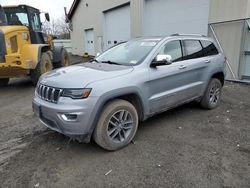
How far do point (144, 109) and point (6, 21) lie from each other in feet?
24.0

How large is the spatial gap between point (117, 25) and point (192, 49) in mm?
11622

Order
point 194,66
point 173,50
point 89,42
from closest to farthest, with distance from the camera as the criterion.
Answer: point 173,50 → point 194,66 → point 89,42

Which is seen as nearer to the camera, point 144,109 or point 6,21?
point 144,109

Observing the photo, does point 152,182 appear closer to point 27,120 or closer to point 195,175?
point 195,175

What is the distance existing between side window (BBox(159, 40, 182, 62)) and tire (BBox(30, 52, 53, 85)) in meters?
5.49

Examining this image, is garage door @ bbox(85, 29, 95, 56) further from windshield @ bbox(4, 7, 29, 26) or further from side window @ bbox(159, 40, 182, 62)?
side window @ bbox(159, 40, 182, 62)

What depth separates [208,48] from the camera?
207 inches

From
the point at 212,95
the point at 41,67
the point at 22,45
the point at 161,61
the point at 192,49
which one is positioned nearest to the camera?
the point at 161,61

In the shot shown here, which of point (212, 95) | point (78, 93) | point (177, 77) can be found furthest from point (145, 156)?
point (212, 95)

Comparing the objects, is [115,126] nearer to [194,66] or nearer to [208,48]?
[194,66]

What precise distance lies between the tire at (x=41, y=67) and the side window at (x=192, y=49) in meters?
5.59

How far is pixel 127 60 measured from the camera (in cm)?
408

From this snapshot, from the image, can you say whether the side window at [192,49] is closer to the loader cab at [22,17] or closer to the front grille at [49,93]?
the front grille at [49,93]

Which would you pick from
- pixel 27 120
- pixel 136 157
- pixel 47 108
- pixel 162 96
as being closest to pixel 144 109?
pixel 162 96
